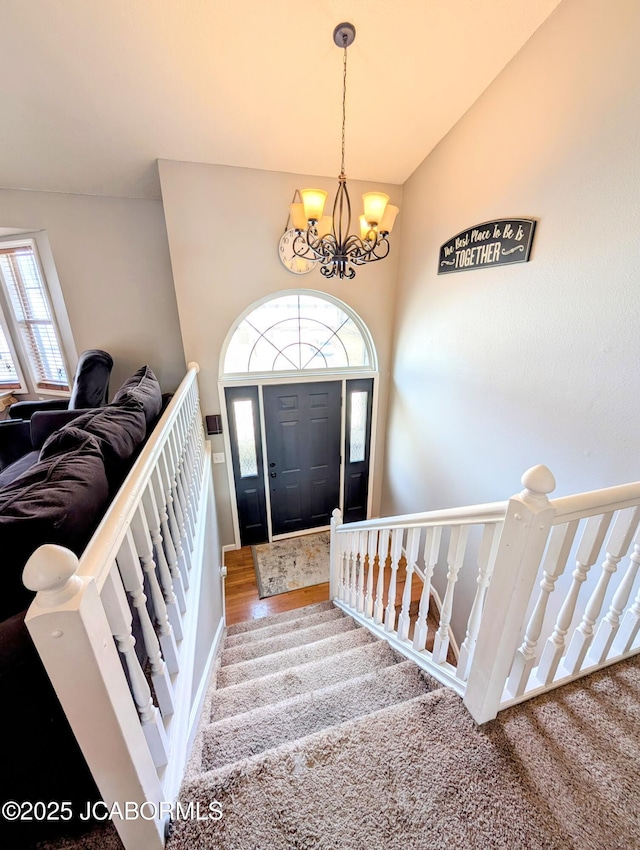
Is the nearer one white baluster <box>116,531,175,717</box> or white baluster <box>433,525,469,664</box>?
white baluster <box>116,531,175,717</box>

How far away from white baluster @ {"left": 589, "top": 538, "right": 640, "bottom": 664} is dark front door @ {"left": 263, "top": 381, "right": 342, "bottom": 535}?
Result: 109 inches

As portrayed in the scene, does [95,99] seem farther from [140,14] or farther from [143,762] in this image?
[143,762]

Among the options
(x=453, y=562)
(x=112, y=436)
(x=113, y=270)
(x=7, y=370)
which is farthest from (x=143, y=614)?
→ (x=7, y=370)

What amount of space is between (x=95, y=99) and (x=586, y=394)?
11.3 feet

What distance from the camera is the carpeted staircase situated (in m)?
0.84

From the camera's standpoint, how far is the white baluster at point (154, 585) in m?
0.96

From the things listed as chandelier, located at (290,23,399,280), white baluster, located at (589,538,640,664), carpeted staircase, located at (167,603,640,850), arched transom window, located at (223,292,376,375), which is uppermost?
chandelier, located at (290,23,399,280)

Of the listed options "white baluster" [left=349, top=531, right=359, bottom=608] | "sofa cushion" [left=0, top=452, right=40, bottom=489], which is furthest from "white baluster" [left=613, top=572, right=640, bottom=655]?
"sofa cushion" [left=0, top=452, right=40, bottom=489]

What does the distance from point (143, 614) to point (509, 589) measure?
1.03 meters

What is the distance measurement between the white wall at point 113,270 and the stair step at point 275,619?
8.45ft

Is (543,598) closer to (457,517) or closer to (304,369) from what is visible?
(457,517)

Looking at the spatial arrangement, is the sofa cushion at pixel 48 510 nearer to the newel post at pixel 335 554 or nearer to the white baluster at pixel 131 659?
the white baluster at pixel 131 659

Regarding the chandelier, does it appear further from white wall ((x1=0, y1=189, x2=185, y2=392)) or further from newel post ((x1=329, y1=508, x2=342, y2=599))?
white wall ((x1=0, y1=189, x2=185, y2=392))

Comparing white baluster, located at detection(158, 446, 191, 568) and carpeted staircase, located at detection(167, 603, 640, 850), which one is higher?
white baluster, located at detection(158, 446, 191, 568)
